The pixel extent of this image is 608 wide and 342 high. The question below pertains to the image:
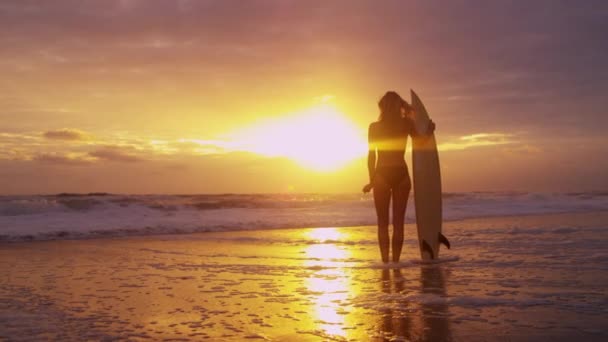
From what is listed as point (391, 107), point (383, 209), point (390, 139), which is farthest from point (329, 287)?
point (391, 107)

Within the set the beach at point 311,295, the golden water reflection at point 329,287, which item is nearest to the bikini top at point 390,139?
the beach at point 311,295

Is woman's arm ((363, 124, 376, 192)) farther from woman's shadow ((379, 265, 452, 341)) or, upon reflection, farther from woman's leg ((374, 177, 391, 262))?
woman's shadow ((379, 265, 452, 341))

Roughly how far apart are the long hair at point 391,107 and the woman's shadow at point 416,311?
6.75 ft

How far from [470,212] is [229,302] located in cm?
1768

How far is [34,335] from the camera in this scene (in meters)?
3.56

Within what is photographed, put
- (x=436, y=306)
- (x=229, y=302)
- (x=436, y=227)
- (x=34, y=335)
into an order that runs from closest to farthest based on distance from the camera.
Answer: (x=34, y=335), (x=436, y=306), (x=229, y=302), (x=436, y=227)

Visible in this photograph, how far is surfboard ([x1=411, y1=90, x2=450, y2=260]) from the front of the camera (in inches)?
282

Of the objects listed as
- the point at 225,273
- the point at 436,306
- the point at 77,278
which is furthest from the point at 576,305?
the point at 77,278

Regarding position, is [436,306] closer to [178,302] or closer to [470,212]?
[178,302]

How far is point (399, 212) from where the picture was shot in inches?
275

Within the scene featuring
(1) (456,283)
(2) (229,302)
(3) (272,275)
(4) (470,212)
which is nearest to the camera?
(2) (229,302)

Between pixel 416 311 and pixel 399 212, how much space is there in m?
3.03

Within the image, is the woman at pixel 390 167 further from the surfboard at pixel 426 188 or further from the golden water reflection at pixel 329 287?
the golden water reflection at pixel 329 287

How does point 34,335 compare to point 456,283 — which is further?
point 456,283
